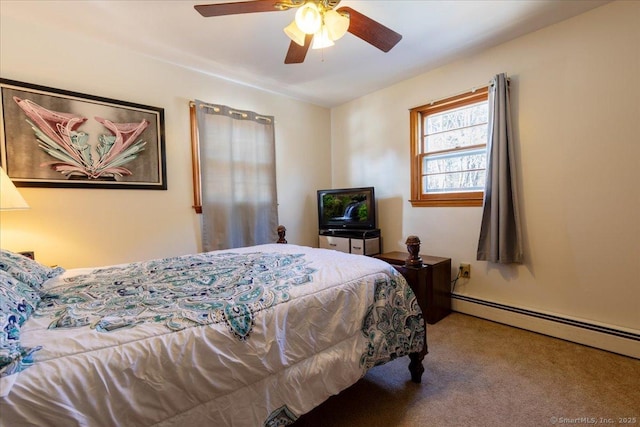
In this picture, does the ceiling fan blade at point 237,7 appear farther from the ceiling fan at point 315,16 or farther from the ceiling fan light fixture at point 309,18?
the ceiling fan light fixture at point 309,18

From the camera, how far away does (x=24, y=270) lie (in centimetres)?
127

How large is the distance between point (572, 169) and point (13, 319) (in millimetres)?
3208

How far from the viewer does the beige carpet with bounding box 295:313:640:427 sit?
141cm

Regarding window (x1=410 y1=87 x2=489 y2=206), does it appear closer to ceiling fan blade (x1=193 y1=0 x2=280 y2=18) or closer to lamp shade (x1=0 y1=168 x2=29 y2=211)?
ceiling fan blade (x1=193 y1=0 x2=280 y2=18)

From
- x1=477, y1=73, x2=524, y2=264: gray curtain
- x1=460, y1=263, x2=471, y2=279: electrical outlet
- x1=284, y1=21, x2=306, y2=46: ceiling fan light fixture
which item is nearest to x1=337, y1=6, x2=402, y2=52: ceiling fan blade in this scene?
x1=284, y1=21, x2=306, y2=46: ceiling fan light fixture

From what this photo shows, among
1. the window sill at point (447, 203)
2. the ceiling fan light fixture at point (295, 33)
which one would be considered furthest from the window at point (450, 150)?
the ceiling fan light fixture at point (295, 33)

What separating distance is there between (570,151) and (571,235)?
0.65 meters

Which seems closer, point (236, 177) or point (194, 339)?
point (194, 339)

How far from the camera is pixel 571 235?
7.23 feet

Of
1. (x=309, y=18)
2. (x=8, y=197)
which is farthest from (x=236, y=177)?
(x=309, y=18)

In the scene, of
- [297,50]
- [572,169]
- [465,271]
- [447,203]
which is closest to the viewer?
[297,50]

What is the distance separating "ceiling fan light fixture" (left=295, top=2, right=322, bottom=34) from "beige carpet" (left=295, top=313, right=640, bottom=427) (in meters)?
2.05

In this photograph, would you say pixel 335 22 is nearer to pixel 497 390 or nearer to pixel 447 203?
pixel 447 203

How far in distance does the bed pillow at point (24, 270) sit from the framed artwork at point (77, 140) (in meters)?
1.03
